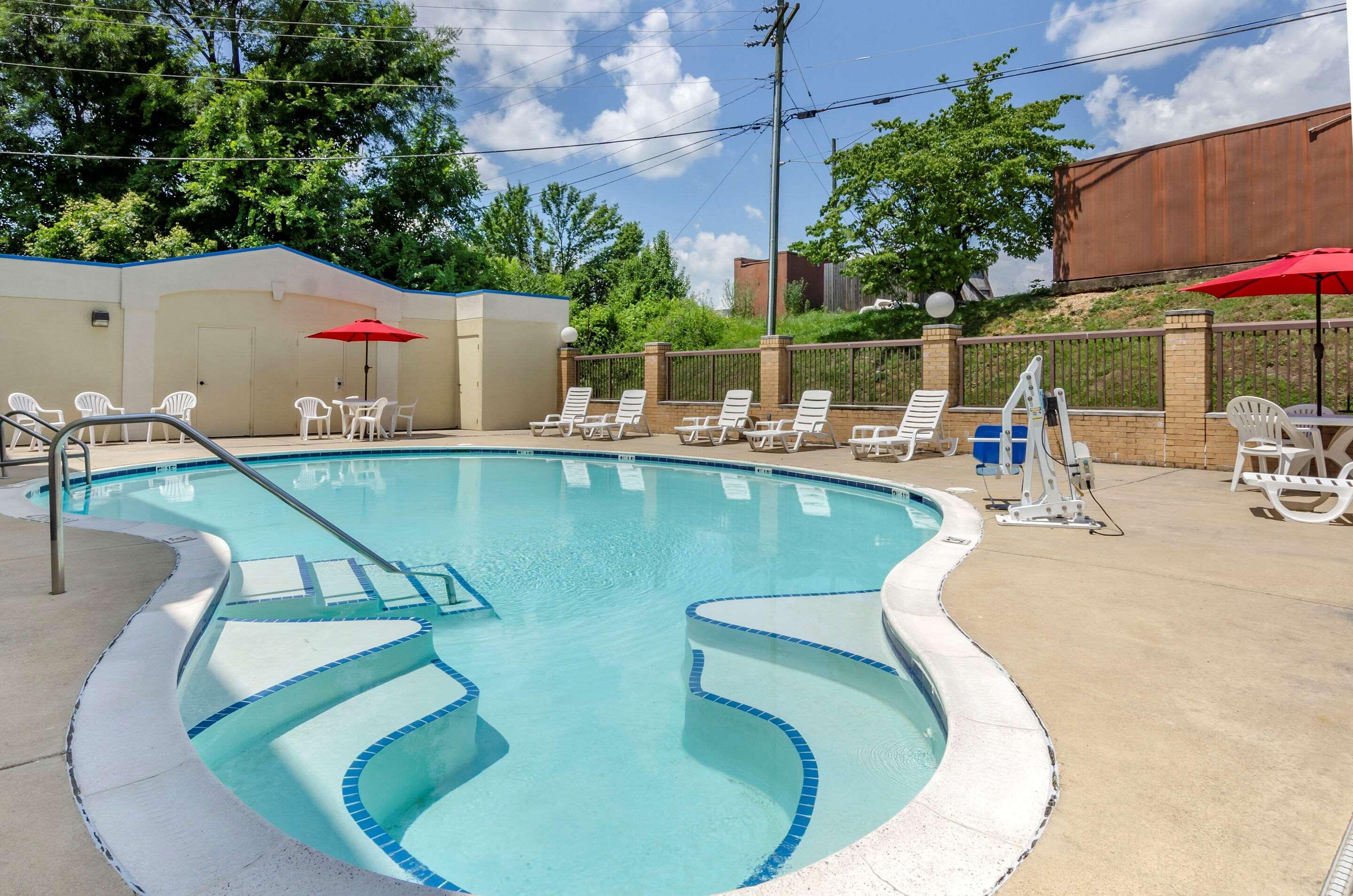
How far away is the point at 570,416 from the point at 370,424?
391 centimetres

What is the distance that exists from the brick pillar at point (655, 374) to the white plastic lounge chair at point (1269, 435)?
34.7 ft

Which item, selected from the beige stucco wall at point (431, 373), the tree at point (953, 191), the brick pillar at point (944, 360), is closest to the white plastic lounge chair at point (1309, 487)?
Result: the brick pillar at point (944, 360)

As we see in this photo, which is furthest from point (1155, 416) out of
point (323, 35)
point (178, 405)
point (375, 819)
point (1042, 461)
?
point (323, 35)

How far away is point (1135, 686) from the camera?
8.07ft

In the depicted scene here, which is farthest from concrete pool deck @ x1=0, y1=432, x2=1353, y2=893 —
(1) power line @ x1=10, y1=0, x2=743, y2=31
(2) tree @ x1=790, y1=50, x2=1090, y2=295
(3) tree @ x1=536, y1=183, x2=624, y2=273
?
(3) tree @ x1=536, y1=183, x2=624, y2=273

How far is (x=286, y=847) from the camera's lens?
1.56 m

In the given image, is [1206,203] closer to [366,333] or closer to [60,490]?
[366,333]

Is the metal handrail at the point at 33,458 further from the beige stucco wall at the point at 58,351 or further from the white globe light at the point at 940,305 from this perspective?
the white globe light at the point at 940,305

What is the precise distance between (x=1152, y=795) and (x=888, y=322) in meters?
18.7

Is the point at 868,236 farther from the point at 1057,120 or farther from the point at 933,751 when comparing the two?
the point at 933,751

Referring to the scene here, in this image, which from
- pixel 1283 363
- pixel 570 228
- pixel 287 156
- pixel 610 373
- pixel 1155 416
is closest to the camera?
pixel 1155 416

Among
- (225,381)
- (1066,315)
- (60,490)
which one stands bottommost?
(60,490)

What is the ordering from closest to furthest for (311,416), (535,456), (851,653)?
(851,653) → (535,456) → (311,416)

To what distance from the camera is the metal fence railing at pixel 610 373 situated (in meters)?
16.7
